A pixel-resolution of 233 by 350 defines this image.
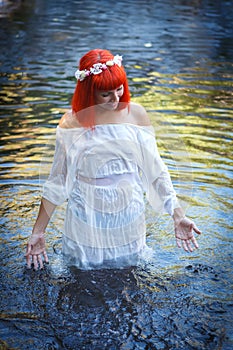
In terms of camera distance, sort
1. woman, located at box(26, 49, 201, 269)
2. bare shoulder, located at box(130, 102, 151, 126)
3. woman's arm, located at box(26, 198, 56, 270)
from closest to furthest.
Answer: woman, located at box(26, 49, 201, 269)
bare shoulder, located at box(130, 102, 151, 126)
woman's arm, located at box(26, 198, 56, 270)

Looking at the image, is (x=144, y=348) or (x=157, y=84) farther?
(x=157, y=84)

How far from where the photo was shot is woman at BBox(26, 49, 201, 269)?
416 centimetres

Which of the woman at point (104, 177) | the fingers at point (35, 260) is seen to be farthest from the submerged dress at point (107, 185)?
the fingers at point (35, 260)

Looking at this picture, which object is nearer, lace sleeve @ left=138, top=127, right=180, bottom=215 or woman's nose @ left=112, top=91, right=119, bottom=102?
woman's nose @ left=112, top=91, right=119, bottom=102

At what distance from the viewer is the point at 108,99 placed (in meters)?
4.08

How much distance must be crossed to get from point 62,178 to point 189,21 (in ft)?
44.0

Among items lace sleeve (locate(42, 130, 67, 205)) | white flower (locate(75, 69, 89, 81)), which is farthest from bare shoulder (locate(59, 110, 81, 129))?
white flower (locate(75, 69, 89, 81))

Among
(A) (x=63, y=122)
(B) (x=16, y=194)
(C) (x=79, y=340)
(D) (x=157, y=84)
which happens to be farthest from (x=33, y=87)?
(C) (x=79, y=340)

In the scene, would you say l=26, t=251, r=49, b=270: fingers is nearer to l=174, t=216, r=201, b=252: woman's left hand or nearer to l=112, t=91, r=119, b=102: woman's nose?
l=174, t=216, r=201, b=252: woman's left hand

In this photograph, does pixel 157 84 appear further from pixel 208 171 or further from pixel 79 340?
pixel 79 340

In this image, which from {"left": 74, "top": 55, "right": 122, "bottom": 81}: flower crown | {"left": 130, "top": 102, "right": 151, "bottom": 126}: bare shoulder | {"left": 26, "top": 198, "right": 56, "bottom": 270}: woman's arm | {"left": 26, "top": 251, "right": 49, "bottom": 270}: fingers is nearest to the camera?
{"left": 74, "top": 55, "right": 122, "bottom": 81}: flower crown

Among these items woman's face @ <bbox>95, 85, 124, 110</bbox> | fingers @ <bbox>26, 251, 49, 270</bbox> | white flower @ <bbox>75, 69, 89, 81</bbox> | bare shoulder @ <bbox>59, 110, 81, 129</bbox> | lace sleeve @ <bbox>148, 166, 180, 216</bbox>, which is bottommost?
fingers @ <bbox>26, 251, 49, 270</bbox>

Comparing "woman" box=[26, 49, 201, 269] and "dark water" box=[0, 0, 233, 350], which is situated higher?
"woman" box=[26, 49, 201, 269]

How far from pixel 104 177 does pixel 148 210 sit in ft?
2.41
